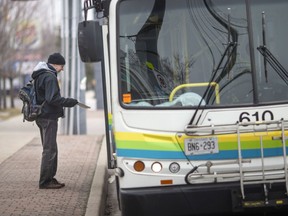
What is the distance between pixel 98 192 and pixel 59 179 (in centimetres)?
148

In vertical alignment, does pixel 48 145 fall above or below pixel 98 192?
above

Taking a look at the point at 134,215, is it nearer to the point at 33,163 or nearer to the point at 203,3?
the point at 203,3

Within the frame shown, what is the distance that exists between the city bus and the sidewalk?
1.53m

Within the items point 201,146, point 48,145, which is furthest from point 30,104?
point 201,146

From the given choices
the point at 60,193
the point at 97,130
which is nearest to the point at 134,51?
the point at 60,193

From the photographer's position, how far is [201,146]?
5637 mm

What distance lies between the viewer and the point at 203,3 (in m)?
5.95

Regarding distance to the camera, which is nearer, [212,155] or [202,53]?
[212,155]

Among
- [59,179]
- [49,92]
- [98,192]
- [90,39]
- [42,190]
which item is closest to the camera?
[90,39]

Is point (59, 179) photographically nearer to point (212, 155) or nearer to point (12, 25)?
point (212, 155)

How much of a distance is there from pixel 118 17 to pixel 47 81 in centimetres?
228

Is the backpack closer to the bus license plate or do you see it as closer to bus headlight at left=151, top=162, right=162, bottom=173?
bus headlight at left=151, top=162, right=162, bottom=173

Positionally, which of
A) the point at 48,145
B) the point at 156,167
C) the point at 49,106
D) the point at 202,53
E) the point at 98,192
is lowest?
the point at 98,192

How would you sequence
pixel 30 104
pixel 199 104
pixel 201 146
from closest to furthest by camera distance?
pixel 201 146, pixel 199 104, pixel 30 104
